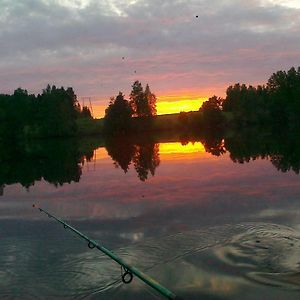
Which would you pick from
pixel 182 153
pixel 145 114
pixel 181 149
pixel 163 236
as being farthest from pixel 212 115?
pixel 163 236

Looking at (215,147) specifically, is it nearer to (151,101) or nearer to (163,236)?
(163,236)

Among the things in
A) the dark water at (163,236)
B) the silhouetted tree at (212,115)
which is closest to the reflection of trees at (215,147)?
the dark water at (163,236)

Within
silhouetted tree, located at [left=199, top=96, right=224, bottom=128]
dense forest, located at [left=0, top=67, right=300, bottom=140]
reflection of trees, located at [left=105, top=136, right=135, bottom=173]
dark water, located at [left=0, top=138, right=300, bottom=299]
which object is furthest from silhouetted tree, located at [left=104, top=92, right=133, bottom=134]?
dark water, located at [left=0, top=138, right=300, bottom=299]

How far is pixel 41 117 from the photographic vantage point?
12406 centimetres

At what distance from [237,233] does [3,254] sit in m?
6.91

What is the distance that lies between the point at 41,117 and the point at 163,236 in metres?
115

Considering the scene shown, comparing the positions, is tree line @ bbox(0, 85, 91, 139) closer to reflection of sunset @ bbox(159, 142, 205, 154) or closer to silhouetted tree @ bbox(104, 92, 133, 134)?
silhouetted tree @ bbox(104, 92, 133, 134)

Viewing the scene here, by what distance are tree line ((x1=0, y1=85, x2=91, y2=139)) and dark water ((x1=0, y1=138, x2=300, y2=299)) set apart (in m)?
92.7

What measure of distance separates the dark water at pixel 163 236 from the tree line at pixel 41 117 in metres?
92.7

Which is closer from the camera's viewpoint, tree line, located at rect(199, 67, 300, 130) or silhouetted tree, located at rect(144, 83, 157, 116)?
tree line, located at rect(199, 67, 300, 130)

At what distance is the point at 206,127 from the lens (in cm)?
12000

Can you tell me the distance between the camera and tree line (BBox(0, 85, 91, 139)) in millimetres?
118812

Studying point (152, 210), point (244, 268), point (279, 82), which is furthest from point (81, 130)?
point (244, 268)

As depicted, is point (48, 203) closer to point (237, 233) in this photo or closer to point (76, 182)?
point (76, 182)
